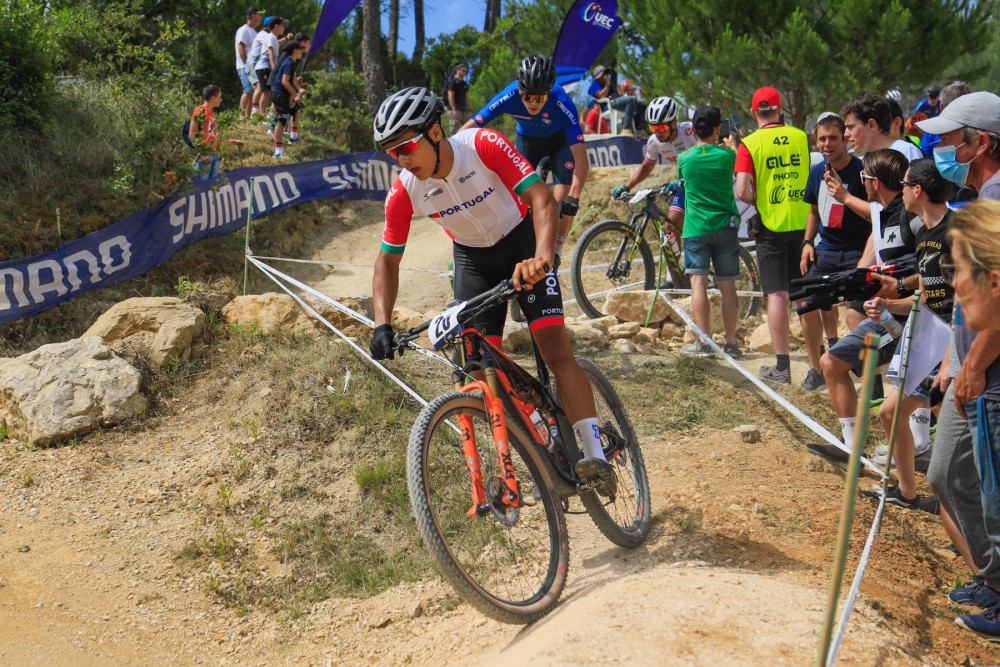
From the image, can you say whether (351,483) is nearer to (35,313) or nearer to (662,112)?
(35,313)

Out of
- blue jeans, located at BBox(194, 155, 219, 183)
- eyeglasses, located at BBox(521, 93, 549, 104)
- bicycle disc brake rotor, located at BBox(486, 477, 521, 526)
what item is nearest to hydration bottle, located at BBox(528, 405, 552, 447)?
bicycle disc brake rotor, located at BBox(486, 477, 521, 526)

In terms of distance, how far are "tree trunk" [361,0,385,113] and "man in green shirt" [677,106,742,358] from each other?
10.2 metres

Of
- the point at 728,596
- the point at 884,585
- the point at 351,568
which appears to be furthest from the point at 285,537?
the point at 884,585

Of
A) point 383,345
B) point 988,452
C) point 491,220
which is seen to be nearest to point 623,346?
point 491,220

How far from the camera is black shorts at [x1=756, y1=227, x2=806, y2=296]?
23.3ft

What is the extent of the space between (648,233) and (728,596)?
6022 mm

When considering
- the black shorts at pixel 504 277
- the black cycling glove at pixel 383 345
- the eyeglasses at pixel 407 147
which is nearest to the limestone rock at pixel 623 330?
the black shorts at pixel 504 277

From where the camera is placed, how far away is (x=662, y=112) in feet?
27.4

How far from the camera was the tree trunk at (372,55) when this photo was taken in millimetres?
16344

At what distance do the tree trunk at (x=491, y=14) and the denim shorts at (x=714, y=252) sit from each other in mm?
22831

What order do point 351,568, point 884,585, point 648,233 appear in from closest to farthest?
1. point 884,585
2. point 351,568
3. point 648,233

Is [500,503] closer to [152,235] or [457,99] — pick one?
[152,235]

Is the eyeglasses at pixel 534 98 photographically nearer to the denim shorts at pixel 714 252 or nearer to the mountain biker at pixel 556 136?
the mountain biker at pixel 556 136

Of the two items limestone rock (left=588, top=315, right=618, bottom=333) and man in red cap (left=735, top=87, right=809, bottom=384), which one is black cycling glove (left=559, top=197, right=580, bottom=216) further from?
limestone rock (left=588, top=315, right=618, bottom=333)
